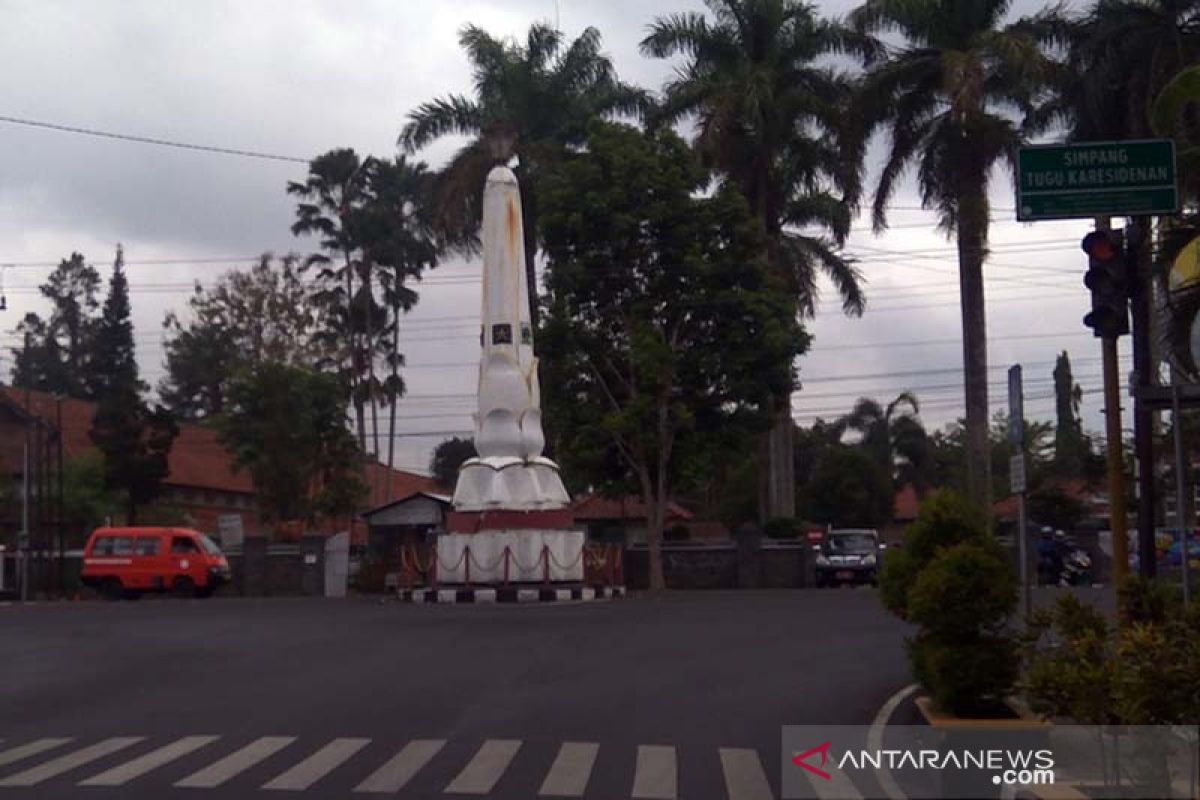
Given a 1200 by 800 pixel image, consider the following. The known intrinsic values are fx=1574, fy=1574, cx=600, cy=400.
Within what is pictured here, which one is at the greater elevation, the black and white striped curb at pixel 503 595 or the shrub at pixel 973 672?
the shrub at pixel 973 672

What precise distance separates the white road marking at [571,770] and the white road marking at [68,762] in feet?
13.1

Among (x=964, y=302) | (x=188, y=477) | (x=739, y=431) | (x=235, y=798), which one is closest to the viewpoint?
(x=235, y=798)

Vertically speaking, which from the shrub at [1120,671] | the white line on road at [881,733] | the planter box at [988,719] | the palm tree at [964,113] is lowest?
the white line on road at [881,733]

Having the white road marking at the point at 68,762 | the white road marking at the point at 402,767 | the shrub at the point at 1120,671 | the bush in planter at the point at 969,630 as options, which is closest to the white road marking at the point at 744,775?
the bush in planter at the point at 969,630

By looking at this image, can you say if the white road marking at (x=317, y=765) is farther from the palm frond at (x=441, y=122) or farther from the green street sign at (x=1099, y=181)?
the palm frond at (x=441, y=122)

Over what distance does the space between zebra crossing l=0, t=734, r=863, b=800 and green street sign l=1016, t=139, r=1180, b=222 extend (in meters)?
5.87

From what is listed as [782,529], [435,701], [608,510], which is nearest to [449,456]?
[608,510]

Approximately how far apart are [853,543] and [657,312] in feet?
27.6

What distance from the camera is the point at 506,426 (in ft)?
131

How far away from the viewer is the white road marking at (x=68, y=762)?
12.5 metres

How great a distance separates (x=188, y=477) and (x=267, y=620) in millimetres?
37305

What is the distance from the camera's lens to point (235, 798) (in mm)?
11477

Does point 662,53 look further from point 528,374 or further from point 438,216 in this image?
point 528,374

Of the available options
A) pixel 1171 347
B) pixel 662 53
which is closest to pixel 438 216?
pixel 662 53
